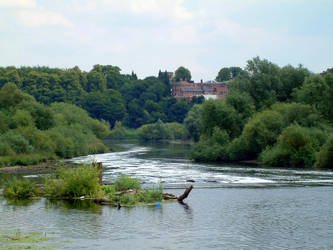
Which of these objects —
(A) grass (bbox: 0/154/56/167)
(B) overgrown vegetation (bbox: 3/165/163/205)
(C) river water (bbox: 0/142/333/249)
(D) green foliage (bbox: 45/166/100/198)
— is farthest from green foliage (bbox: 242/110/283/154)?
(D) green foliage (bbox: 45/166/100/198)

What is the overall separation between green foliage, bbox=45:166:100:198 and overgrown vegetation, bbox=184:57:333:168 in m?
35.6

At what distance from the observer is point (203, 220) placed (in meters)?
32.3

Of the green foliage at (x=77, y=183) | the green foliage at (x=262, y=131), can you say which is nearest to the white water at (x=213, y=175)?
the green foliage at (x=77, y=183)

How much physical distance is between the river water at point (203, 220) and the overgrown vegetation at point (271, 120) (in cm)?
2175

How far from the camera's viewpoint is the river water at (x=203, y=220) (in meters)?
26.5

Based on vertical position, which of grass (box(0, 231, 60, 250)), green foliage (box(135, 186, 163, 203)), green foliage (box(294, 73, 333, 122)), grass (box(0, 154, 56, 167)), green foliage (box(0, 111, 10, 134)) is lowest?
grass (box(0, 231, 60, 250))

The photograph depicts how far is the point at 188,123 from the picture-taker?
13762 centimetres

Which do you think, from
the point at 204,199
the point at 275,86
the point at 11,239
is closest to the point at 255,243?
the point at 11,239

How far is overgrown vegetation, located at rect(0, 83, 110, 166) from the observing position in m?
74.6

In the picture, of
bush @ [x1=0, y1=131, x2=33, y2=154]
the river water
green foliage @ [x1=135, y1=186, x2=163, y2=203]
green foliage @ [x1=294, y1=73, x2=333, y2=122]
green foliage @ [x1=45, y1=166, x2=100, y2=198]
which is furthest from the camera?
green foliage @ [x1=294, y1=73, x2=333, y2=122]

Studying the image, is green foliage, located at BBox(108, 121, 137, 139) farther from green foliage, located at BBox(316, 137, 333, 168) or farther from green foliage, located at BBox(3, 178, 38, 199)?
green foliage, located at BBox(3, 178, 38, 199)

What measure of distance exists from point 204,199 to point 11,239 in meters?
17.7

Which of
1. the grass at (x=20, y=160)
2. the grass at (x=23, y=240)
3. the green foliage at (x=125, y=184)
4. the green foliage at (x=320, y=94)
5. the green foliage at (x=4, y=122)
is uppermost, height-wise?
the green foliage at (x=320, y=94)

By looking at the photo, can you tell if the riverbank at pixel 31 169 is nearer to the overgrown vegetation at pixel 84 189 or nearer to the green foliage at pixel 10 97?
the overgrown vegetation at pixel 84 189
